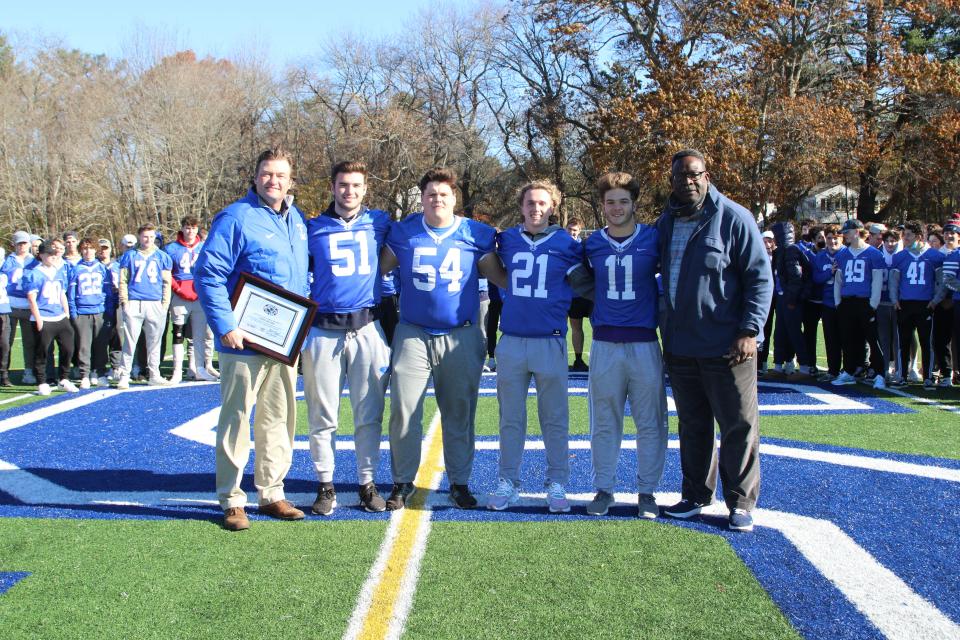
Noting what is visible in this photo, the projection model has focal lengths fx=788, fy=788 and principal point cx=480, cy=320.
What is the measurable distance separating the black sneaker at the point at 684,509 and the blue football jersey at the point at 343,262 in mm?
2134

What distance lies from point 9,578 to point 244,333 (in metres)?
1.59

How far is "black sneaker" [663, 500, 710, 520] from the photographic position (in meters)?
4.55

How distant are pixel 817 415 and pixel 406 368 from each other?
4819 millimetres

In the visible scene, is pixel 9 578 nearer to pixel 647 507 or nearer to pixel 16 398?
pixel 647 507

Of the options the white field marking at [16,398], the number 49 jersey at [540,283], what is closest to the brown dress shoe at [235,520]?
the number 49 jersey at [540,283]

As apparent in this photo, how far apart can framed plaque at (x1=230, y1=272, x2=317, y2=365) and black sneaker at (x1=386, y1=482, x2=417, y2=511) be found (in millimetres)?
1076

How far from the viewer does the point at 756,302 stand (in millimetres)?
4191

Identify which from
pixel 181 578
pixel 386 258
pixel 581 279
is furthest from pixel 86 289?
pixel 581 279

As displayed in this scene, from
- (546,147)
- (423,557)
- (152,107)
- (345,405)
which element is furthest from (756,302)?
(152,107)

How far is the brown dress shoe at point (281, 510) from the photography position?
14.9 feet

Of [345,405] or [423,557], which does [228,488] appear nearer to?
[423,557]

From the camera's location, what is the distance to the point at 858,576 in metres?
3.70

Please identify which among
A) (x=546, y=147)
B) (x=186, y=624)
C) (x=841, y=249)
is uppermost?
(x=546, y=147)

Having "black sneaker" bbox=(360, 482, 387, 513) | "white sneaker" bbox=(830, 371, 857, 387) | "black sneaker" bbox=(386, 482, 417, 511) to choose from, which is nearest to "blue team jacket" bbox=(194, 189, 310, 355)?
"black sneaker" bbox=(360, 482, 387, 513)
